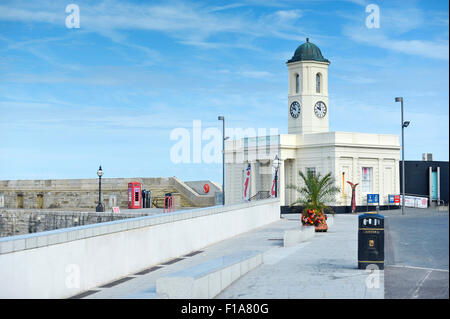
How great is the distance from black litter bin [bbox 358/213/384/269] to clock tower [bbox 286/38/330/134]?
34.9 m

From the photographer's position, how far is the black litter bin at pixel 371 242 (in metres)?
13.3

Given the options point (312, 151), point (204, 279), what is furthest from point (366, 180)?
point (204, 279)

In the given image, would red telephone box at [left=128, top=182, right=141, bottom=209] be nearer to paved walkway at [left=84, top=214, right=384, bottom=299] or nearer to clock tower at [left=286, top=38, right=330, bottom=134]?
clock tower at [left=286, top=38, right=330, bottom=134]

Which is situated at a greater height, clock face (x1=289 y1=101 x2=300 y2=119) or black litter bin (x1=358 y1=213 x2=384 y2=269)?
clock face (x1=289 y1=101 x2=300 y2=119)

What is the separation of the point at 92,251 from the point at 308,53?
37399mm

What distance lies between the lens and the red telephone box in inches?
1775

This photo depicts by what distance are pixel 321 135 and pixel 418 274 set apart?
1246 inches

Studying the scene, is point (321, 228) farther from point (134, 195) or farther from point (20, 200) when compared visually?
point (20, 200)

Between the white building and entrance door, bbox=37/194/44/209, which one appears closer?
the white building

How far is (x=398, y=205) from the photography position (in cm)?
4409

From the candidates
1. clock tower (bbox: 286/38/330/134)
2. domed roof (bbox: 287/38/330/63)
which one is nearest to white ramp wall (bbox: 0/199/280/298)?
clock tower (bbox: 286/38/330/134)

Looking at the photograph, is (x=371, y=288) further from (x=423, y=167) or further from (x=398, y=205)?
(x=423, y=167)
